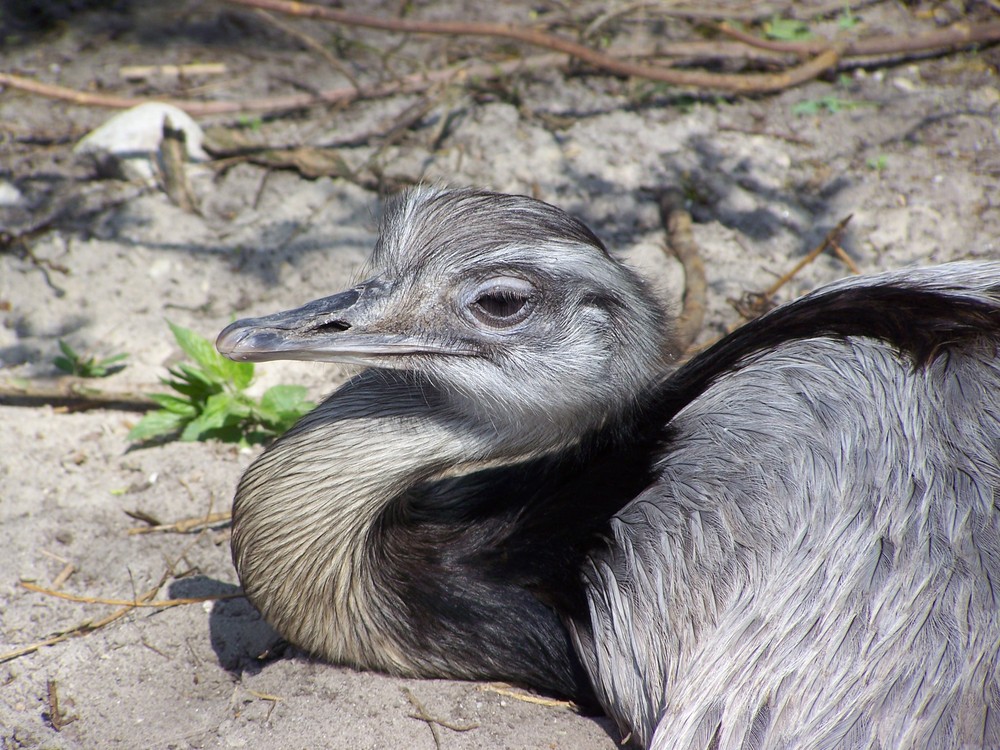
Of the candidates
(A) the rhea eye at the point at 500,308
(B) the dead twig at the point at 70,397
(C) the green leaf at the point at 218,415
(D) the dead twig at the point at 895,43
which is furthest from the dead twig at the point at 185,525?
(D) the dead twig at the point at 895,43

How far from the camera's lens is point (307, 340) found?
2717 mm

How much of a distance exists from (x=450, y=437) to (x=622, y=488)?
517 millimetres

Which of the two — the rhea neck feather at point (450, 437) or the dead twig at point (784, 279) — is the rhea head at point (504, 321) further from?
the dead twig at point (784, 279)

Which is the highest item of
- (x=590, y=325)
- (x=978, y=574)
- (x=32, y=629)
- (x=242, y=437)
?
(x=590, y=325)

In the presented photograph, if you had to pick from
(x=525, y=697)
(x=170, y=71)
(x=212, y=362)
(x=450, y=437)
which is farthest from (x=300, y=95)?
(x=525, y=697)

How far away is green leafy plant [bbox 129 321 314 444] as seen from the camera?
4008 mm

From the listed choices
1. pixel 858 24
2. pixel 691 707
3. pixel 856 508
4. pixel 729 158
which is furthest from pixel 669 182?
pixel 691 707

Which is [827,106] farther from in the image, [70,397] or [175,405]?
[70,397]

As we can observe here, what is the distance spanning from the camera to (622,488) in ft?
9.55

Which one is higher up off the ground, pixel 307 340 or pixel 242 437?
pixel 307 340

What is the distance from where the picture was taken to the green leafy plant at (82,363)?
4191 mm

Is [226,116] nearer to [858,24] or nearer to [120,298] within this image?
[120,298]

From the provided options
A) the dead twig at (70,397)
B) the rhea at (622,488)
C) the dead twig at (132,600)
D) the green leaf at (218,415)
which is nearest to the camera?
the rhea at (622,488)

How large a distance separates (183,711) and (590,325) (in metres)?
1.66
